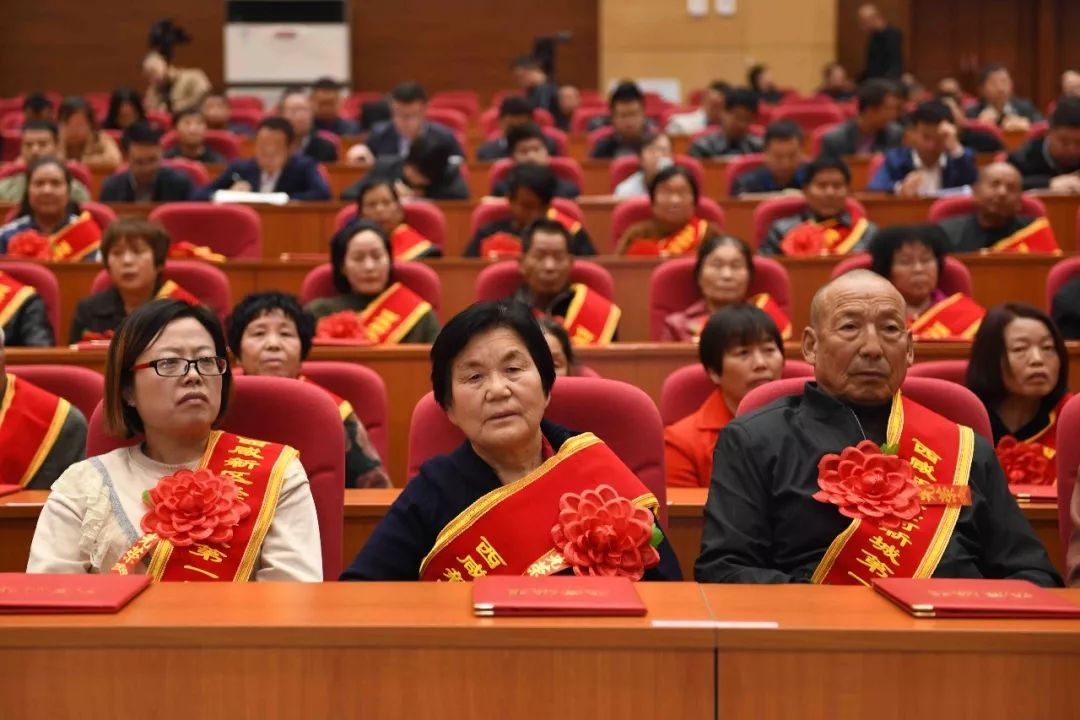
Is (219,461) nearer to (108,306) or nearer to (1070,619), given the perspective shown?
(1070,619)

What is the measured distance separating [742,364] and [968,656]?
1.53 metres

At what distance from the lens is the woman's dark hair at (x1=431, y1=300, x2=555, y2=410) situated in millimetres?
1988

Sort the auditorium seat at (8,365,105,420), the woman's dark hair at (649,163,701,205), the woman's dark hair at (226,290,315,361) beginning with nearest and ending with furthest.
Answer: the auditorium seat at (8,365,105,420) → the woman's dark hair at (226,290,315,361) → the woman's dark hair at (649,163,701,205)

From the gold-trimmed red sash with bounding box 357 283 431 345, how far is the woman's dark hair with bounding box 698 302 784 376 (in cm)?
120

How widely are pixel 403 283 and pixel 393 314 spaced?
8.2 inches

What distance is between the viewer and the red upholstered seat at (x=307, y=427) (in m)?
2.26

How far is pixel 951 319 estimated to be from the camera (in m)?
3.83

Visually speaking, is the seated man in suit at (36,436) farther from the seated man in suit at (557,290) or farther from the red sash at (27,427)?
the seated man in suit at (557,290)

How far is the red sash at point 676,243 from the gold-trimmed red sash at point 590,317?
0.80 meters

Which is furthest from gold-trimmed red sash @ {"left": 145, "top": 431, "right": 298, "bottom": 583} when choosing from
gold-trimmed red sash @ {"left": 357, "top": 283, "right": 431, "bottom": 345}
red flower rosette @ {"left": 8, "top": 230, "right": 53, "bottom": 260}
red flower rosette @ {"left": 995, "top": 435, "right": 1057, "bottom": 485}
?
red flower rosette @ {"left": 8, "top": 230, "right": 53, "bottom": 260}

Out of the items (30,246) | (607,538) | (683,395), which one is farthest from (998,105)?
(607,538)

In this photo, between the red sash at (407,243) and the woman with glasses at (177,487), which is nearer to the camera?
the woman with glasses at (177,487)

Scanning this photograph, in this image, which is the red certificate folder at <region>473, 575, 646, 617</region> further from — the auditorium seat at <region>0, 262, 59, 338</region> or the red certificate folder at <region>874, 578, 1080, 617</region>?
the auditorium seat at <region>0, 262, 59, 338</region>

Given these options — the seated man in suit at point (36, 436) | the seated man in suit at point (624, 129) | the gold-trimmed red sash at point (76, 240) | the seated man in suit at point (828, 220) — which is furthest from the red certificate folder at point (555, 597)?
the seated man in suit at point (624, 129)
